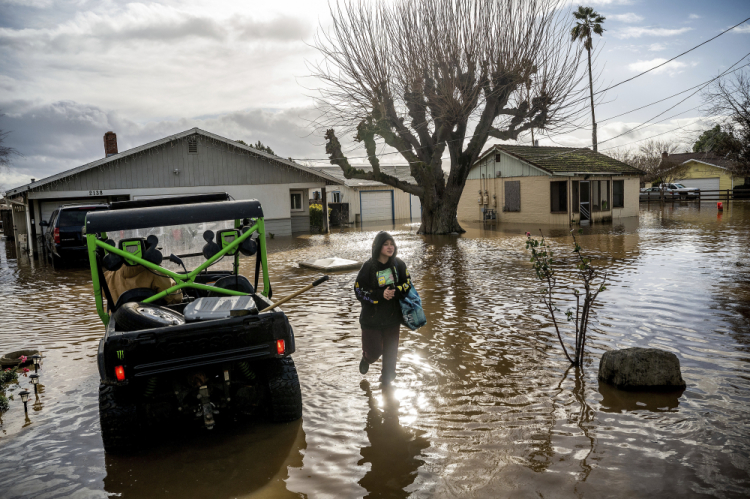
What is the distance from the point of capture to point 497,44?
20500mm

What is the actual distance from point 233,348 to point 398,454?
4.94 ft

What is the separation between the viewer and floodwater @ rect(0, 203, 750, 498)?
381 centimetres

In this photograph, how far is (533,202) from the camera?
30.2 meters

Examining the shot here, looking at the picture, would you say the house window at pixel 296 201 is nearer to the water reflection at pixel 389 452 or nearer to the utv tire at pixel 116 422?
the water reflection at pixel 389 452

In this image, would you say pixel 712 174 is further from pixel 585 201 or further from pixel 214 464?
pixel 214 464

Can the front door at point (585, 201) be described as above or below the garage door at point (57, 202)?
below

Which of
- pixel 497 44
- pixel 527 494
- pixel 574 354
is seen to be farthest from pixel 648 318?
pixel 497 44

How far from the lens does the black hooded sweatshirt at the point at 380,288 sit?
5508mm

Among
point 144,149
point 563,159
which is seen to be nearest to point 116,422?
point 144,149

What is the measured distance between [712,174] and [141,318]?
2354 inches

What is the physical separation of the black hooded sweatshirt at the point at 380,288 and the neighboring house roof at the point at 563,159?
975 inches

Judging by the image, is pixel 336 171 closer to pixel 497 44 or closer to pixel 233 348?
pixel 497 44

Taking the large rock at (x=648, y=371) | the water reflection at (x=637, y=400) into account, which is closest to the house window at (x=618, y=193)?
the large rock at (x=648, y=371)

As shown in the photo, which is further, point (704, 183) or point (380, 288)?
point (704, 183)
